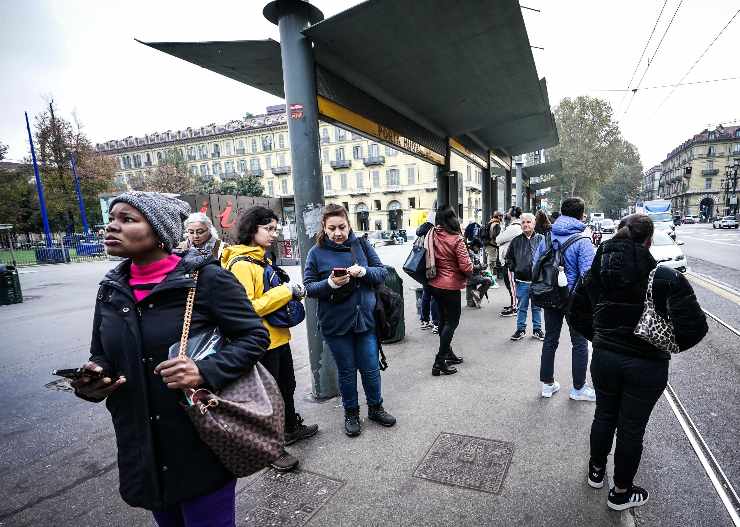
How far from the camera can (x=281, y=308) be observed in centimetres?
288

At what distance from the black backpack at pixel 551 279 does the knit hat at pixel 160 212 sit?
10.1 ft

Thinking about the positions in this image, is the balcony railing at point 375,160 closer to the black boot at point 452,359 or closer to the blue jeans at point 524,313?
the blue jeans at point 524,313

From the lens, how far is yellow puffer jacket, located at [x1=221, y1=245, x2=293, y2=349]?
8.79 feet

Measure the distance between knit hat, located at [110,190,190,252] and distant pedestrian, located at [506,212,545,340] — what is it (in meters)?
5.07

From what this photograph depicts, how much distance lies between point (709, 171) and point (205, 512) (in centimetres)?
9731

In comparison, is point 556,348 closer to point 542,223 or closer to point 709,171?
point 542,223

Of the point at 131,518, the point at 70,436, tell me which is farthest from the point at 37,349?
the point at 131,518

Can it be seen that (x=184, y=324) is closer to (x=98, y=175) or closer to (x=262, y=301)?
(x=262, y=301)

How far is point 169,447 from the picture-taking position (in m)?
1.49

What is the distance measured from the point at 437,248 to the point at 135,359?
11.2 ft

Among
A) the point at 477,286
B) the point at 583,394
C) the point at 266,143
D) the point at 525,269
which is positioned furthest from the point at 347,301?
the point at 266,143

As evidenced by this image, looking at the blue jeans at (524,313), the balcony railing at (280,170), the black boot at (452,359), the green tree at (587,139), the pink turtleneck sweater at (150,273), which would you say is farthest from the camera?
the balcony railing at (280,170)

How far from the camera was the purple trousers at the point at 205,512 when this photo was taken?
155cm

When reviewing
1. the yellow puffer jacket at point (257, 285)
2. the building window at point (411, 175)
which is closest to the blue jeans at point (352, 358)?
the yellow puffer jacket at point (257, 285)
